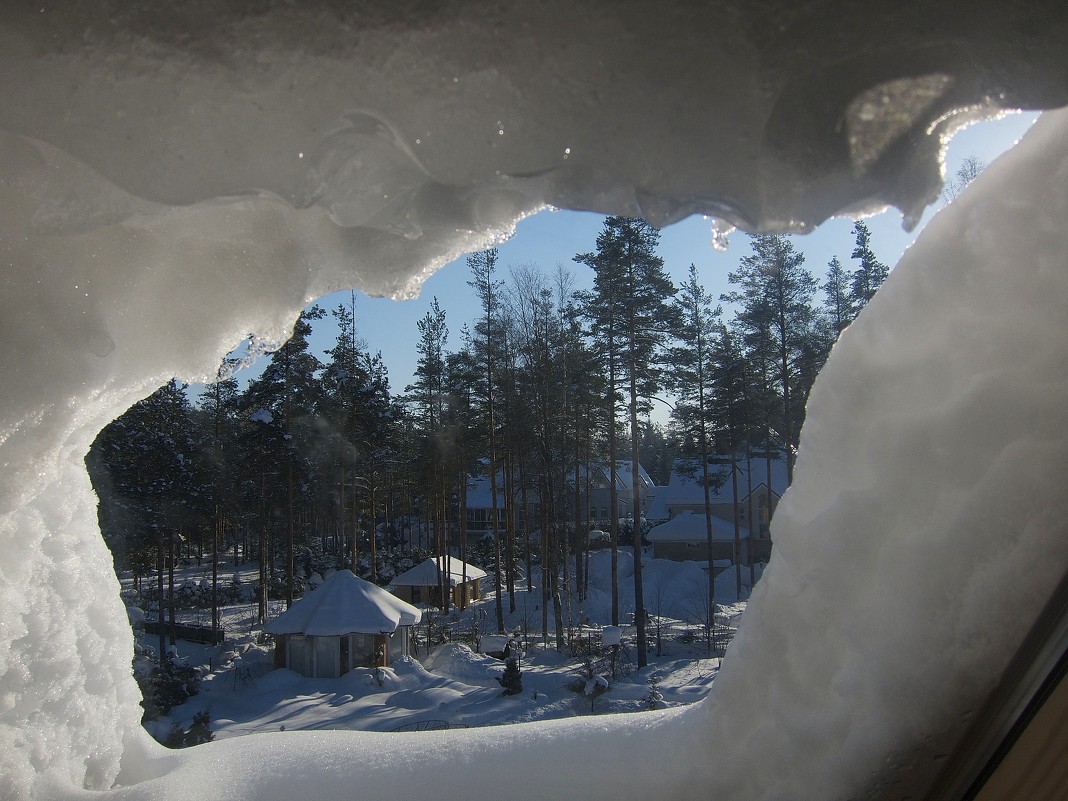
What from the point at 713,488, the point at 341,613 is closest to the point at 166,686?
the point at 341,613

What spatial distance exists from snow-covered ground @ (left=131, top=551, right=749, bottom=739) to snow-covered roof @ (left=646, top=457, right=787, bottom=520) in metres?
5.42

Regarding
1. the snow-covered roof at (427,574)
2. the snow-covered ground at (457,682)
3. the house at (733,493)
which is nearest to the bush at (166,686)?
the snow-covered ground at (457,682)

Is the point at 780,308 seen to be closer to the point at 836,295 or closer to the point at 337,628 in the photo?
the point at 836,295

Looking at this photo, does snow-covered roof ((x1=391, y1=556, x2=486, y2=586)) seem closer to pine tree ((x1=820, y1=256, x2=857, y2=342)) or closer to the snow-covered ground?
the snow-covered ground

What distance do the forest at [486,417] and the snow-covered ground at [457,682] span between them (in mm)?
1142

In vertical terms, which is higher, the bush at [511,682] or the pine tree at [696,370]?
the pine tree at [696,370]

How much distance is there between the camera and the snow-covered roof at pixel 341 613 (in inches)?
532

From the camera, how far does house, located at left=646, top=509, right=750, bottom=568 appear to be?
2533 centimetres

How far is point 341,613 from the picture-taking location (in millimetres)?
13672

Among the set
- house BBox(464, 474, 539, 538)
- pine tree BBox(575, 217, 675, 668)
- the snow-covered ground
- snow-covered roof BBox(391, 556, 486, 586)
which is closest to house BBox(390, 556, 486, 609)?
snow-covered roof BBox(391, 556, 486, 586)

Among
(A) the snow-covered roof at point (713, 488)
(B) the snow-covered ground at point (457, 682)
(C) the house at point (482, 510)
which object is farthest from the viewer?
(C) the house at point (482, 510)

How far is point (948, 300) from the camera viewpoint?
3.31 feet

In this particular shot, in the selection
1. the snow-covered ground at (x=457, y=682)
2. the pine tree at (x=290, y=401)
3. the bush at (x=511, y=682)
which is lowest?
the snow-covered ground at (x=457, y=682)

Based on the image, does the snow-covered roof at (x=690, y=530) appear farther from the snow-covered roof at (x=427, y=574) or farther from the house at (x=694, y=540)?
the snow-covered roof at (x=427, y=574)
